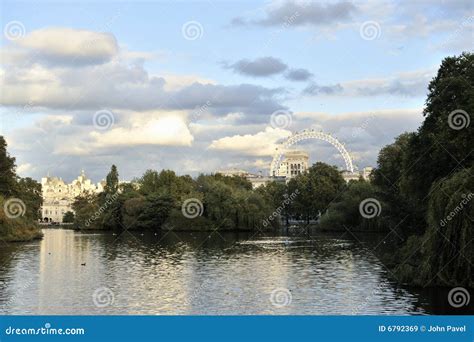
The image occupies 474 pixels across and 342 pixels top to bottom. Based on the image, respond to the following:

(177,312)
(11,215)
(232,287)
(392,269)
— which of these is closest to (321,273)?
(392,269)

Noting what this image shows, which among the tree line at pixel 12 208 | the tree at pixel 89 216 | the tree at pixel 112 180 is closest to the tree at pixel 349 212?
the tree line at pixel 12 208

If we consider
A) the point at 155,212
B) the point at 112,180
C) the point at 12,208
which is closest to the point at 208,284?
the point at 12,208

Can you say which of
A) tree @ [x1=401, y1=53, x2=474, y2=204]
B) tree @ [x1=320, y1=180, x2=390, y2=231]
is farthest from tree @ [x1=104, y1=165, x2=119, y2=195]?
tree @ [x1=401, y1=53, x2=474, y2=204]

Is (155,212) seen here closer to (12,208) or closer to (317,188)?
(317,188)

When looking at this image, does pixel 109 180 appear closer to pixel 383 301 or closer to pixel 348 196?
pixel 348 196

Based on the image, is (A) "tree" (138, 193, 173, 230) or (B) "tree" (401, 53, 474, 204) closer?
(B) "tree" (401, 53, 474, 204)

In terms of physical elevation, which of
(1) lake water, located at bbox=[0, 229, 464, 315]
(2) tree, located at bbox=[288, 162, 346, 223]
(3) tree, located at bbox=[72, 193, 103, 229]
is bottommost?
(1) lake water, located at bbox=[0, 229, 464, 315]

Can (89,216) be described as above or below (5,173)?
below

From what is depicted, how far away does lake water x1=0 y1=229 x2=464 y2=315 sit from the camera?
25.3 meters

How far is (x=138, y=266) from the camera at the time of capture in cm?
3975

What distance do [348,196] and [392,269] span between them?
46.3 meters

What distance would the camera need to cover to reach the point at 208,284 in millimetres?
31250

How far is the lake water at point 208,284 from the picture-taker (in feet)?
82.9

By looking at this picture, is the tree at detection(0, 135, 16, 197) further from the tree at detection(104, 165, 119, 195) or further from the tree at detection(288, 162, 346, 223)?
the tree at detection(288, 162, 346, 223)
